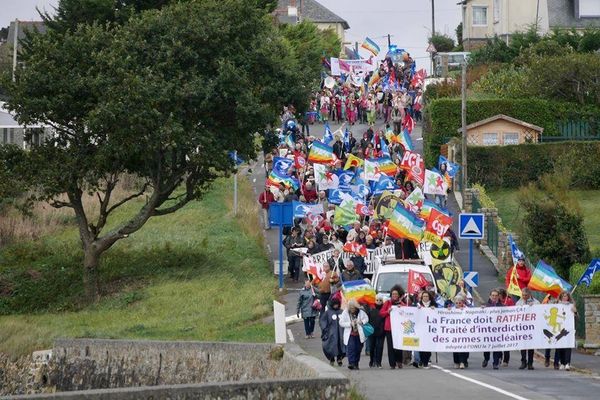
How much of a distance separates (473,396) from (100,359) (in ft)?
28.0

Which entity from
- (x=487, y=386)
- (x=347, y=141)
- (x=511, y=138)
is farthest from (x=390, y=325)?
(x=511, y=138)

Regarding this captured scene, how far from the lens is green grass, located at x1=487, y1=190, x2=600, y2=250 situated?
44369 mm

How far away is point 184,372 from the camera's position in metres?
21.8

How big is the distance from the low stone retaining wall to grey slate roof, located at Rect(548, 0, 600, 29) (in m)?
62.5

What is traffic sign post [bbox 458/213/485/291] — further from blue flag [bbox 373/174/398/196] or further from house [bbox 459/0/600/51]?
house [bbox 459/0/600/51]

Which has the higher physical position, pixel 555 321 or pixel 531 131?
pixel 531 131

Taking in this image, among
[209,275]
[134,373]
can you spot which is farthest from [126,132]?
[134,373]

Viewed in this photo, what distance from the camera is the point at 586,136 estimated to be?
189 feet

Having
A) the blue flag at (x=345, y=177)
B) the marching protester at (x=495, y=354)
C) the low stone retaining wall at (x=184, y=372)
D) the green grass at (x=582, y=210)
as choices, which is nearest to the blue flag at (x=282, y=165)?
the blue flag at (x=345, y=177)

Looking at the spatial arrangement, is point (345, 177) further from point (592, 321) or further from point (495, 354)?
point (495, 354)

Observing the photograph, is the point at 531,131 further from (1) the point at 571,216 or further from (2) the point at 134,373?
(2) the point at 134,373

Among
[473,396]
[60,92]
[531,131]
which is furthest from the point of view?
[531,131]

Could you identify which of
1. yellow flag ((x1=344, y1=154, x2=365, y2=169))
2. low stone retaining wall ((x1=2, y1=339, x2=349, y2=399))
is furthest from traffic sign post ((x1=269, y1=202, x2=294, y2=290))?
low stone retaining wall ((x1=2, y1=339, x2=349, y2=399))

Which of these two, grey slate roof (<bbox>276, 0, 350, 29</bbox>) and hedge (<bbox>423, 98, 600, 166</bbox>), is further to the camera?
grey slate roof (<bbox>276, 0, 350, 29</bbox>)
